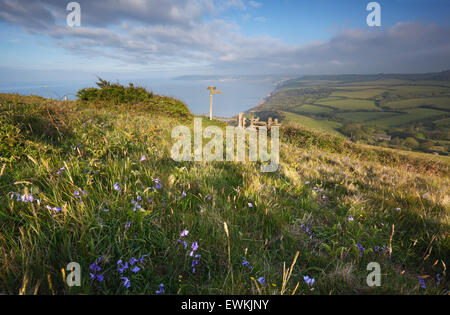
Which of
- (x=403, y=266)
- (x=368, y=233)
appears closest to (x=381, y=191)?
(x=368, y=233)

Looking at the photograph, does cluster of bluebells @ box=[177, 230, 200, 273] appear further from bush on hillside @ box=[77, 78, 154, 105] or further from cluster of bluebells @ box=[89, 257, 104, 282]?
bush on hillside @ box=[77, 78, 154, 105]

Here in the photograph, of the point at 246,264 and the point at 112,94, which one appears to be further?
the point at 112,94

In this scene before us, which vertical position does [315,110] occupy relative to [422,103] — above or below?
below

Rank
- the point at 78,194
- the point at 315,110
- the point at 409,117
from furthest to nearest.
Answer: the point at 315,110, the point at 409,117, the point at 78,194

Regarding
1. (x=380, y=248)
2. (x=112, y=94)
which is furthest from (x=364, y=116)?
(x=380, y=248)

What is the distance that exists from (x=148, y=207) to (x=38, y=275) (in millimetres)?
867

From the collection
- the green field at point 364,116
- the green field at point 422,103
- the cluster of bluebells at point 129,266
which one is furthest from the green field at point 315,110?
the cluster of bluebells at point 129,266

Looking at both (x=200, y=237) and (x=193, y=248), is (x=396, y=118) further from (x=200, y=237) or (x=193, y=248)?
(x=193, y=248)

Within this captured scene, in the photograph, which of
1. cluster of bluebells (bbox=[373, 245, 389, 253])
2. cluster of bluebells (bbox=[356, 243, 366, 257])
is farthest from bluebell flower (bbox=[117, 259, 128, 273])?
cluster of bluebells (bbox=[373, 245, 389, 253])

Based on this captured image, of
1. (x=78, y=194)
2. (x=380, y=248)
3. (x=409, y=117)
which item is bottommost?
(x=380, y=248)

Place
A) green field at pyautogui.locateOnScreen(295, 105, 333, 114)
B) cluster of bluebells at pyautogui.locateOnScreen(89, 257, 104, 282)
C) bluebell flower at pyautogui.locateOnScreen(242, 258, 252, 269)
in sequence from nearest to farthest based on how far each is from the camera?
cluster of bluebells at pyautogui.locateOnScreen(89, 257, 104, 282) → bluebell flower at pyautogui.locateOnScreen(242, 258, 252, 269) → green field at pyautogui.locateOnScreen(295, 105, 333, 114)

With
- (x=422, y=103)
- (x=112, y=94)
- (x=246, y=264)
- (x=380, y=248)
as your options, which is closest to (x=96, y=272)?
(x=246, y=264)

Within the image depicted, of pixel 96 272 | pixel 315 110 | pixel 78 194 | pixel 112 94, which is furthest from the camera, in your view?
pixel 315 110
